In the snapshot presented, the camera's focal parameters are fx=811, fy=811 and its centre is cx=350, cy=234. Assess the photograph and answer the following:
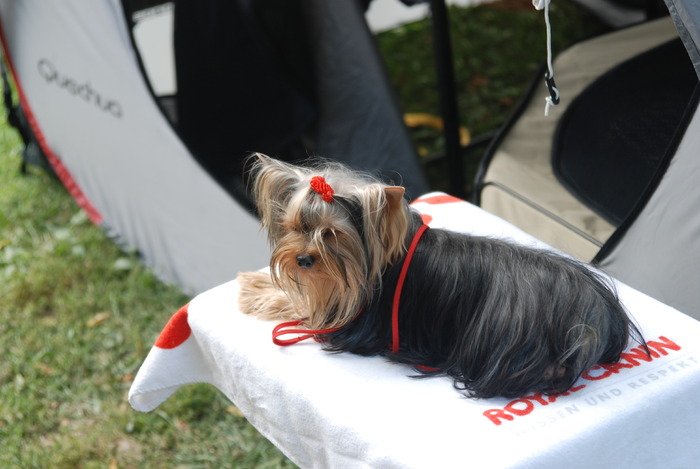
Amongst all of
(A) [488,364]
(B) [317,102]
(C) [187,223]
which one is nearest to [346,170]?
(A) [488,364]

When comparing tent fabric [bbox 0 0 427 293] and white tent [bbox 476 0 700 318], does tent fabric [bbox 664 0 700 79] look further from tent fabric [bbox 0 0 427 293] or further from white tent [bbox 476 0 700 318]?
tent fabric [bbox 0 0 427 293]

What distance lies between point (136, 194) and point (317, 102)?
0.80 metres

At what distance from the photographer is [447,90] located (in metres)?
3.03

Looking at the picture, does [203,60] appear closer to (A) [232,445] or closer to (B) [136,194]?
(B) [136,194]

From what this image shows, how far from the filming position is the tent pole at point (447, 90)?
9.55 ft

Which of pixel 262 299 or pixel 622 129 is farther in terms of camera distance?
pixel 622 129

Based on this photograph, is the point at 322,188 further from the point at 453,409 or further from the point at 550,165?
the point at 550,165

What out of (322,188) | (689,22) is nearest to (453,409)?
(322,188)

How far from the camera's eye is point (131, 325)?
2957mm

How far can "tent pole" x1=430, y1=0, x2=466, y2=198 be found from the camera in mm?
2912

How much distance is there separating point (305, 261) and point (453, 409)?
14.8 inches

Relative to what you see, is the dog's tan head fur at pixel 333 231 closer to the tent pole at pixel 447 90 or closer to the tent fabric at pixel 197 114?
the tent fabric at pixel 197 114

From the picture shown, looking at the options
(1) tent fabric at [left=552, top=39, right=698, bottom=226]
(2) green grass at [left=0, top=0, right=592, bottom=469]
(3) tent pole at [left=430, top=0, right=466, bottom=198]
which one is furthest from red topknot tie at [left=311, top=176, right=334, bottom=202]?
(3) tent pole at [left=430, top=0, right=466, bottom=198]

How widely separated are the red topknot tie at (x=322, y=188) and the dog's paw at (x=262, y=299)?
382mm
